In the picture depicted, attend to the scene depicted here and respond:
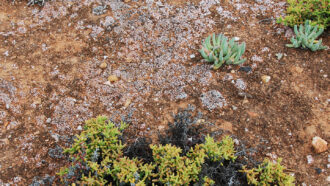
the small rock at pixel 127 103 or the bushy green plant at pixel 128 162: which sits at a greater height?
the bushy green plant at pixel 128 162

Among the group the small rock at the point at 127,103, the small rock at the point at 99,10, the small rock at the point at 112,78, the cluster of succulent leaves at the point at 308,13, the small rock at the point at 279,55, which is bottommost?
the small rock at the point at 127,103

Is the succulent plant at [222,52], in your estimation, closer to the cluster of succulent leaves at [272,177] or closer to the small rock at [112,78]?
the small rock at [112,78]

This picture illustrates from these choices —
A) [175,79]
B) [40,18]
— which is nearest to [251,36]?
[175,79]

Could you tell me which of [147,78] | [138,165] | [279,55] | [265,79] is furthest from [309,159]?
[147,78]

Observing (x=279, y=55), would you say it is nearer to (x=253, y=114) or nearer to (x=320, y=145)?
(x=253, y=114)

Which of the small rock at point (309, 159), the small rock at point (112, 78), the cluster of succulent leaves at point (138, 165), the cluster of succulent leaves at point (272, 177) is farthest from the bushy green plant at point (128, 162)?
the small rock at point (112, 78)

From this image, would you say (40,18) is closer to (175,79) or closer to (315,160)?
(175,79)
